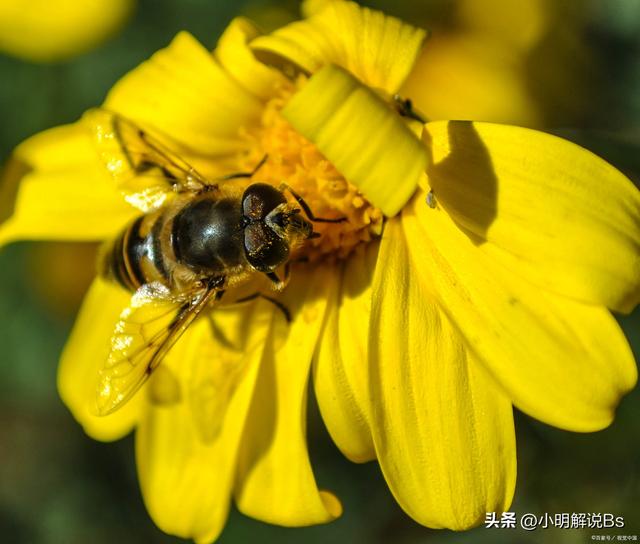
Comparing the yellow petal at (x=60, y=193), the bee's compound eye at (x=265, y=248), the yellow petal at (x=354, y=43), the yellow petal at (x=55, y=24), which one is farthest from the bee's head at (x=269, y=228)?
the yellow petal at (x=55, y=24)

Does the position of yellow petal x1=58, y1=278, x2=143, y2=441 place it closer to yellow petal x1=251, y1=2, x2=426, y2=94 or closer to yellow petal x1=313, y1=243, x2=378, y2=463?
yellow petal x1=313, y1=243, x2=378, y2=463

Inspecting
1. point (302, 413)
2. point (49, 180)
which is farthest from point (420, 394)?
point (49, 180)

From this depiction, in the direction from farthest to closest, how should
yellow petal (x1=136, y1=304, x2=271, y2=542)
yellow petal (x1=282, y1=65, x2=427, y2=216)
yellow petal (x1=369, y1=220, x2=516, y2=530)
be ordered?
1. yellow petal (x1=136, y1=304, x2=271, y2=542)
2. yellow petal (x1=369, y1=220, x2=516, y2=530)
3. yellow petal (x1=282, y1=65, x2=427, y2=216)

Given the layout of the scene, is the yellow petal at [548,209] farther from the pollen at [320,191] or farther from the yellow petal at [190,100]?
the yellow petal at [190,100]

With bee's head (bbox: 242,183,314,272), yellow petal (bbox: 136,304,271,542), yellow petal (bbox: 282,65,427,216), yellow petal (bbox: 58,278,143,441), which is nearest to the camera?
yellow petal (bbox: 282,65,427,216)

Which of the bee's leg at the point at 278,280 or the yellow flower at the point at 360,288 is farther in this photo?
the bee's leg at the point at 278,280

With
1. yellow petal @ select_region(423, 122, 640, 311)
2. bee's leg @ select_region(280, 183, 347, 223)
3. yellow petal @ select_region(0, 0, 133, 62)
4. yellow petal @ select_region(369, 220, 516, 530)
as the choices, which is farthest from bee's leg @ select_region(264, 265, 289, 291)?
yellow petal @ select_region(0, 0, 133, 62)
